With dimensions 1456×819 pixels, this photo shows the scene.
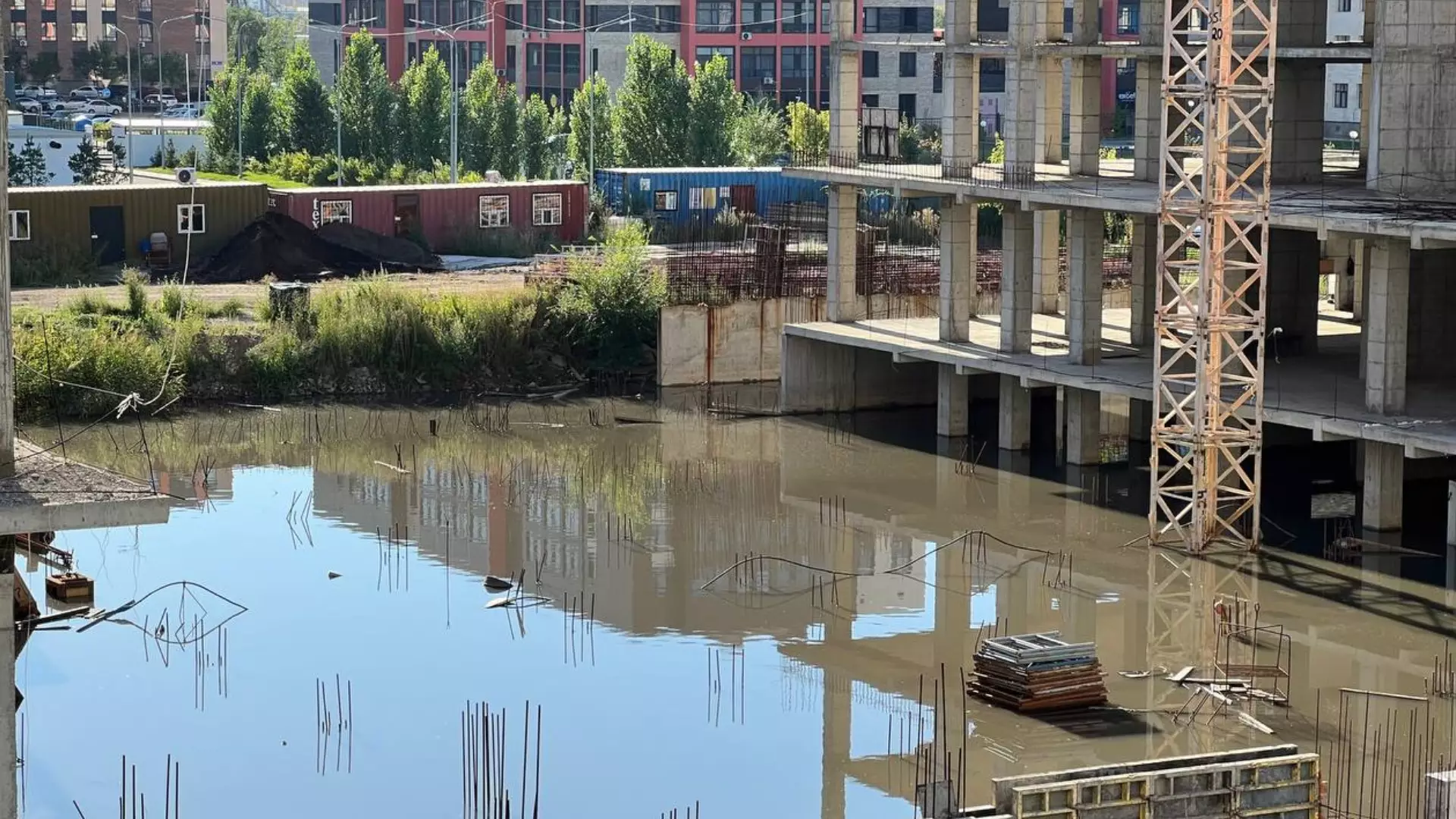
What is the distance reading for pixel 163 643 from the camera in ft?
107

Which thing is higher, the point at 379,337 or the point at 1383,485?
the point at 379,337

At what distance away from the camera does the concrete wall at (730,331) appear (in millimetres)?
54281

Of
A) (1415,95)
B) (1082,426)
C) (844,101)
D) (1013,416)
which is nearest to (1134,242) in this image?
(1013,416)

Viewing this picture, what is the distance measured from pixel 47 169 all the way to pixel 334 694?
206ft

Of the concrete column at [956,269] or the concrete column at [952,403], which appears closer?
the concrete column at [952,403]

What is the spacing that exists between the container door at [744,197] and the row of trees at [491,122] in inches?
245

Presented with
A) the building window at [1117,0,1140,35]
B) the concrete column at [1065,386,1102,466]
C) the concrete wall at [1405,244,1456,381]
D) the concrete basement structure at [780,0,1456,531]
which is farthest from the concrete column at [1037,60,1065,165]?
the building window at [1117,0,1140,35]

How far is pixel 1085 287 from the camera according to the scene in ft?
148

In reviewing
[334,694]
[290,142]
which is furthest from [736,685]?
[290,142]

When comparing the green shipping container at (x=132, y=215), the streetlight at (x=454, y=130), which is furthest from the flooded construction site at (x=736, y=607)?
the streetlight at (x=454, y=130)

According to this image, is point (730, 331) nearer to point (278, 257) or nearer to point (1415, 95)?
point (278, 257)

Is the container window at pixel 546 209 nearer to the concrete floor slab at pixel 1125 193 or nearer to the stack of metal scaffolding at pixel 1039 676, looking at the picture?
the concrete floor slab at pixel 1125 193

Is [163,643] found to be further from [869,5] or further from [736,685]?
[869,5]

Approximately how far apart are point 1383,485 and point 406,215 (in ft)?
118
